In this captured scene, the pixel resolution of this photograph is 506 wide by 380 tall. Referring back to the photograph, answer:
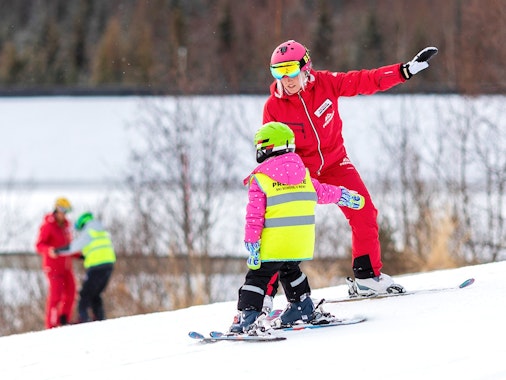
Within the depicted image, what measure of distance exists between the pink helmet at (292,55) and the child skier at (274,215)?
0.49 metres

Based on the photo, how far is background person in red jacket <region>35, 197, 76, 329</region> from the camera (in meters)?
11.0

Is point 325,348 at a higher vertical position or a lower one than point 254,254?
lower

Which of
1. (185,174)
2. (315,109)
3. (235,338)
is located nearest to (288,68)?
(315,109)

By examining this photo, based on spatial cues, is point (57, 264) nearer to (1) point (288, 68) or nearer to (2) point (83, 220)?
(2) point (83, 220)

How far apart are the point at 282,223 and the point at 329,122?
885mm

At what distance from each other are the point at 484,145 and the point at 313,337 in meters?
14.1

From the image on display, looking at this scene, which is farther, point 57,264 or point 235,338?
point 57,264

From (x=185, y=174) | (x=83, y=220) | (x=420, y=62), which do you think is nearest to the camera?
(x=420, y=62)

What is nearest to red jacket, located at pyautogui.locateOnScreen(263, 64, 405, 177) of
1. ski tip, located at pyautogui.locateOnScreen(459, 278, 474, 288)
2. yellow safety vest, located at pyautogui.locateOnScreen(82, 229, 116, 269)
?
ski tip, located at pyautogui.locateOnScreen(459, 278, 474, 288)

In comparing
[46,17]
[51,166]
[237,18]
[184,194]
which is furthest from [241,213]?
[46,17]

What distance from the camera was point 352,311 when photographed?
5.73 m

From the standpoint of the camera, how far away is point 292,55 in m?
5.54

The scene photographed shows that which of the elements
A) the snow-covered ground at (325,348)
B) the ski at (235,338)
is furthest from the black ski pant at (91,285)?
the ski at (235,338)

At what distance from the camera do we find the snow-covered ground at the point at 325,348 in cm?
420
